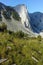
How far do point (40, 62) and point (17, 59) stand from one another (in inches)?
200

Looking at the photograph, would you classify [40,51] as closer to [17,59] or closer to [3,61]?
[17,59]

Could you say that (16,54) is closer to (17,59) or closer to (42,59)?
(17,59)

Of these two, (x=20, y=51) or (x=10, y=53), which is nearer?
(x=10, y=53)

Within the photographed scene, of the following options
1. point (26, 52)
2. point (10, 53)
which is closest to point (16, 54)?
point (10, 53)

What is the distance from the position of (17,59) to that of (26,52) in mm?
6935

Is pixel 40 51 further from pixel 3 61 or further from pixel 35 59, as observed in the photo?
pixel 3 61

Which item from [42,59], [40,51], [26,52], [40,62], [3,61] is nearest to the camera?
[3,61]

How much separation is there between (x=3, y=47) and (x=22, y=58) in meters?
6.20

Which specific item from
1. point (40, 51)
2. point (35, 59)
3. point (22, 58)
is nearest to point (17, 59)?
point (22, 58)

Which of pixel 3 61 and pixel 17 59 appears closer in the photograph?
pixel 3 61

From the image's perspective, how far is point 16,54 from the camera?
5200 cm

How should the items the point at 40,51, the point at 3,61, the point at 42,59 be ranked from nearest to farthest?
the point at 3,61
the point at 42,59
the point at 40,51

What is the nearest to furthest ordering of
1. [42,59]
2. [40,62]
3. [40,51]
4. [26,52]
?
[40,62]
[42,59]
[26,52]
[40,51]

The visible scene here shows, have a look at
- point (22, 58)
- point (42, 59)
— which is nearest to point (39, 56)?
point (42, 59)
